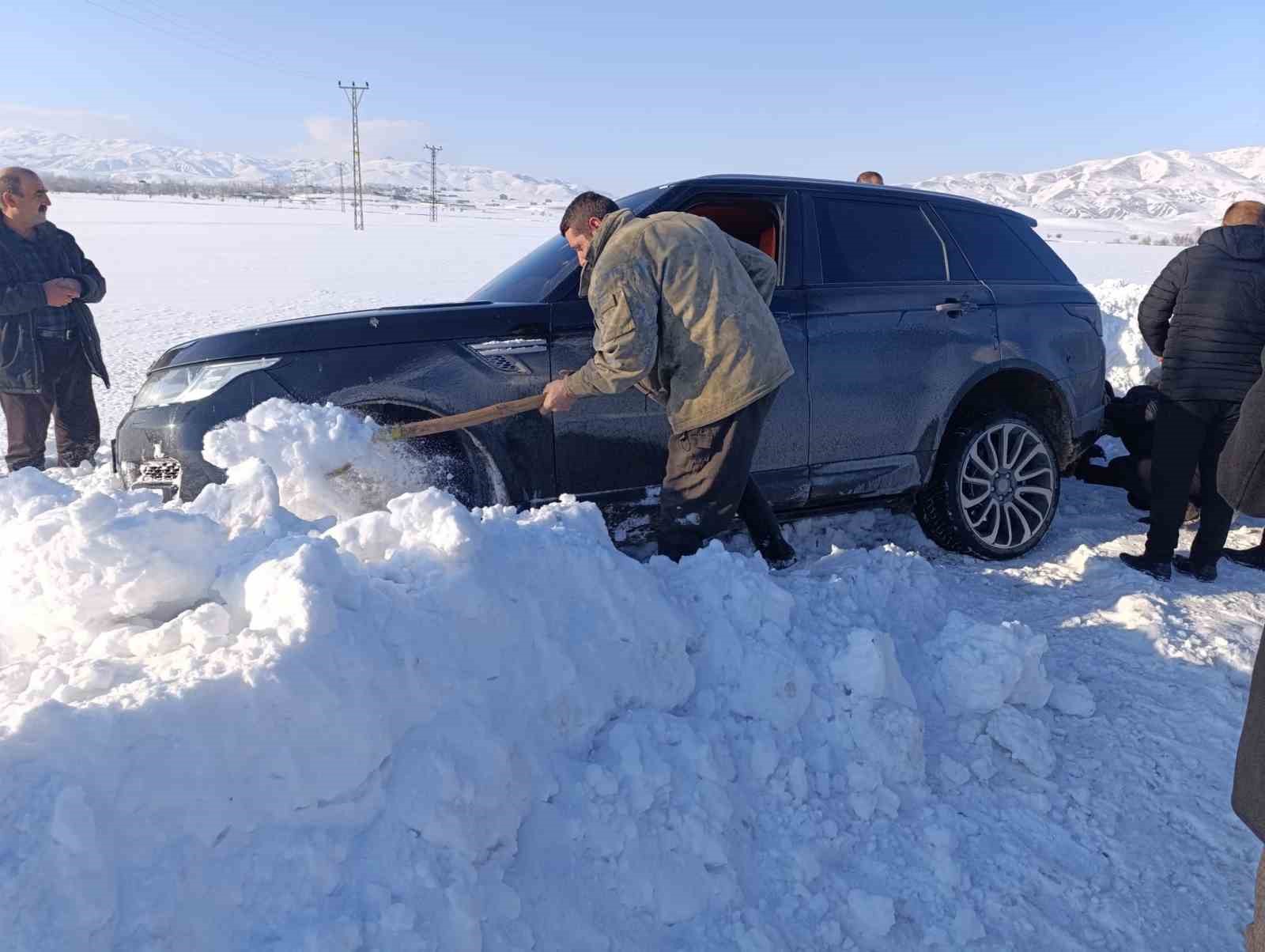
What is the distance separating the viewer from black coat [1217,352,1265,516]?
153cm

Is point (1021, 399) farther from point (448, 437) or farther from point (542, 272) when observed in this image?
point (448, 437)

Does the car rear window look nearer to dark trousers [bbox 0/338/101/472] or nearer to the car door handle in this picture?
the car door handle

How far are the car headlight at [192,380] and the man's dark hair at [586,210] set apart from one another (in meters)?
1.26

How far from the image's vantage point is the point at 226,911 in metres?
1.49

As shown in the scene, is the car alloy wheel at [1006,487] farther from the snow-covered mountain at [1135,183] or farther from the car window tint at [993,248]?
the snow-covered mountain at [1135,183]

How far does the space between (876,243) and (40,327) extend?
4.61 m

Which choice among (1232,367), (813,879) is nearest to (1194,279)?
(1232,367)

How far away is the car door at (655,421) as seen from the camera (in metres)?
3.56

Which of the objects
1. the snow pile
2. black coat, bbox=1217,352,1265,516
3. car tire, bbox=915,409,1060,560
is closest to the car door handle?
car tire, bbox=915,409,1060,560

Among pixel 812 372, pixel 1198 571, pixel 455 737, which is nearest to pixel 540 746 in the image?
pixel 455 737

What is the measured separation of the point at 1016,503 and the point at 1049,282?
131 cm

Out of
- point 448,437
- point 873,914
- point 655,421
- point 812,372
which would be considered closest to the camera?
point 873,914

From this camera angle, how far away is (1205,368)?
13.6 feet

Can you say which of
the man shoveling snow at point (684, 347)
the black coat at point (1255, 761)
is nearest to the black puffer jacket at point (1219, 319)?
the man shoveling snow at point (684, 347)
